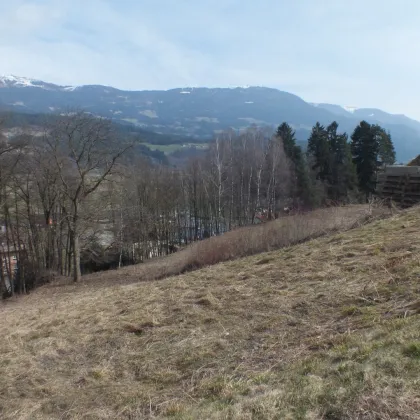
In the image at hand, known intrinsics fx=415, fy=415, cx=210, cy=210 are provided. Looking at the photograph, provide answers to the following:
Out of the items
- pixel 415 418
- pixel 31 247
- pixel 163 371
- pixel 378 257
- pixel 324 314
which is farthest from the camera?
pixel 31 247

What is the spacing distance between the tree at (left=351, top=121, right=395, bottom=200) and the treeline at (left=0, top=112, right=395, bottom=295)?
10 cm

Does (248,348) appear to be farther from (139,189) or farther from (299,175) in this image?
(139,189)

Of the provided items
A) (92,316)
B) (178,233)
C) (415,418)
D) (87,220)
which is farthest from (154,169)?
(415,418)

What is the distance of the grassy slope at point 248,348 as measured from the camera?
3.55 m

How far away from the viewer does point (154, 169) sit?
4691cm

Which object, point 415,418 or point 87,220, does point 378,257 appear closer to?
point 415,418

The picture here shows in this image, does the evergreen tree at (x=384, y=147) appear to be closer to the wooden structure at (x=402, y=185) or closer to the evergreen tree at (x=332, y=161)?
the evergreen tree at (x=332, y=161)

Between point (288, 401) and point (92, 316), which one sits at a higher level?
point (288, 401)

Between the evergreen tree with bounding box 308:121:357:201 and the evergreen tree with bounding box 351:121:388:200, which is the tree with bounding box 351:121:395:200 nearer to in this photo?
the evergreen tree with bounding box 351:121:388:200

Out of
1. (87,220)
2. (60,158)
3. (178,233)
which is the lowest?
(178,233)

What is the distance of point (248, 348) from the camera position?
5.34 meters

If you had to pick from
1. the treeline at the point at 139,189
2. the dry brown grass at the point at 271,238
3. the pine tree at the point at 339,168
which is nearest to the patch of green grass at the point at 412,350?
the dry brown grass at the point at 271,238

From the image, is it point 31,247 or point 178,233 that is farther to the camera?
point 178,233

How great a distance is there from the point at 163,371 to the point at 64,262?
1072 inches
